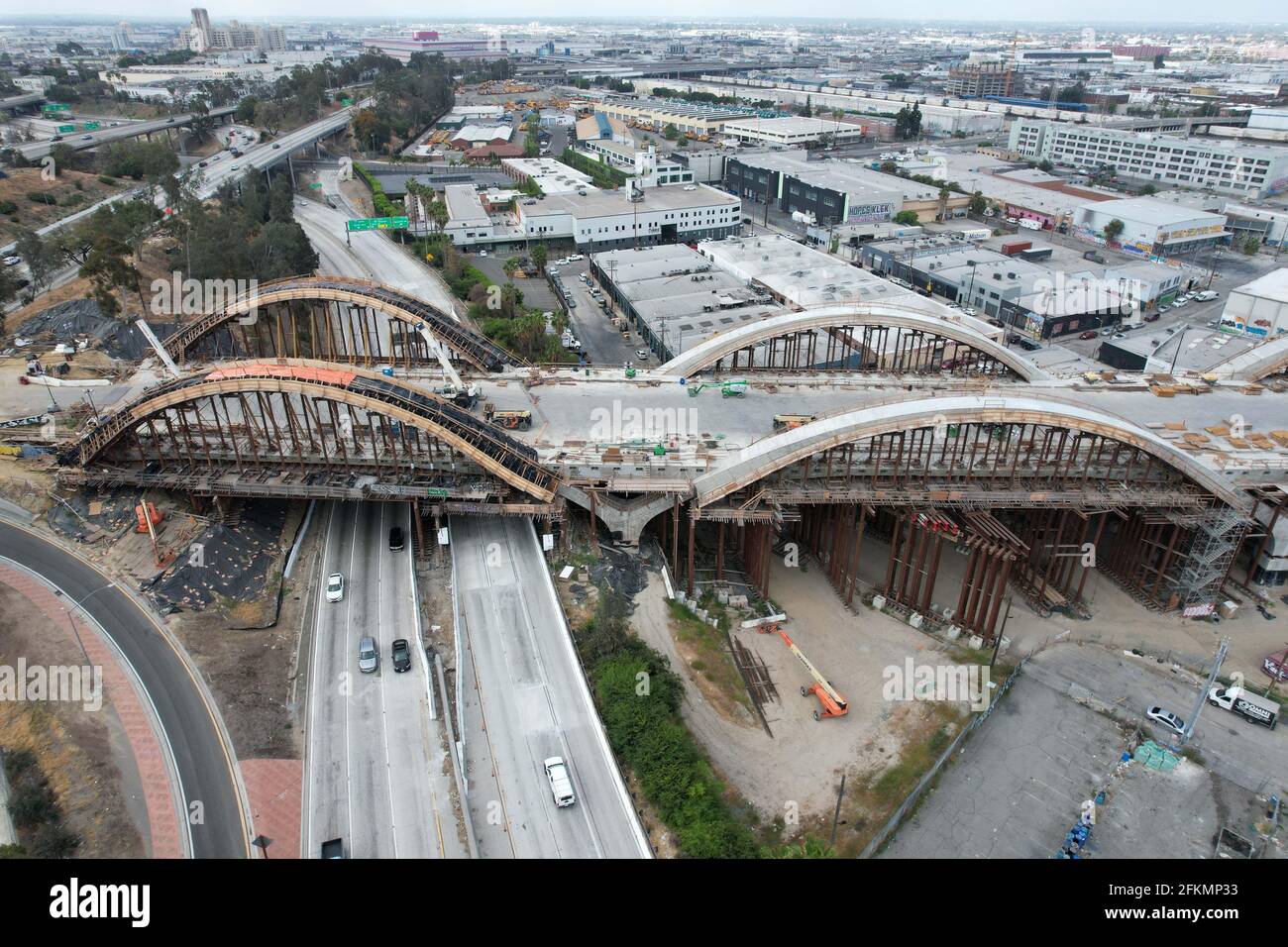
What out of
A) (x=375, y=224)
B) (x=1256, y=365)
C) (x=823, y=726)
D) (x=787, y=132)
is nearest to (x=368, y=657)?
(x=823, y=726)

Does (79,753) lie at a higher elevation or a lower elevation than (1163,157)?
lower

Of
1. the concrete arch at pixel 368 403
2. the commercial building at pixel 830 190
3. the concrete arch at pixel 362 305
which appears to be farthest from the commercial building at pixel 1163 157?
the concrete arch at pixel 368 403

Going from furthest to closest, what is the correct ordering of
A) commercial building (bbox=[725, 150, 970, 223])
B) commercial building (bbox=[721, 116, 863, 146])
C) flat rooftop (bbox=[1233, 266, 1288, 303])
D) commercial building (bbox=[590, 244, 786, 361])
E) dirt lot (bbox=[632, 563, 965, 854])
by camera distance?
commercial building (bbox=[721, 116, 863, 146]) < commercial building (bbox=[725, 150, 970, 223]) < flat rooftop (bbox=[1233, 266, 1288, 303]) < commercial building (bbox=[590, 244, 786, 361]) < dirt lot (bbox=[632, 563, 965, 854])

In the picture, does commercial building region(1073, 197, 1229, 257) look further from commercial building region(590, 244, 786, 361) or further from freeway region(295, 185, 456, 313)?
freeway region(295, 185, 456, 313)

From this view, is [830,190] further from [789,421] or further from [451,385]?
[451,385]

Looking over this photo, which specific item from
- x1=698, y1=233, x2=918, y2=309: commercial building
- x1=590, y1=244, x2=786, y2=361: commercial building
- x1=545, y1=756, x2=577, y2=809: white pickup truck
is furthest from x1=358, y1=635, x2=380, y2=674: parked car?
x1=698, y1=233, x2=918, y2=309: commercial building
